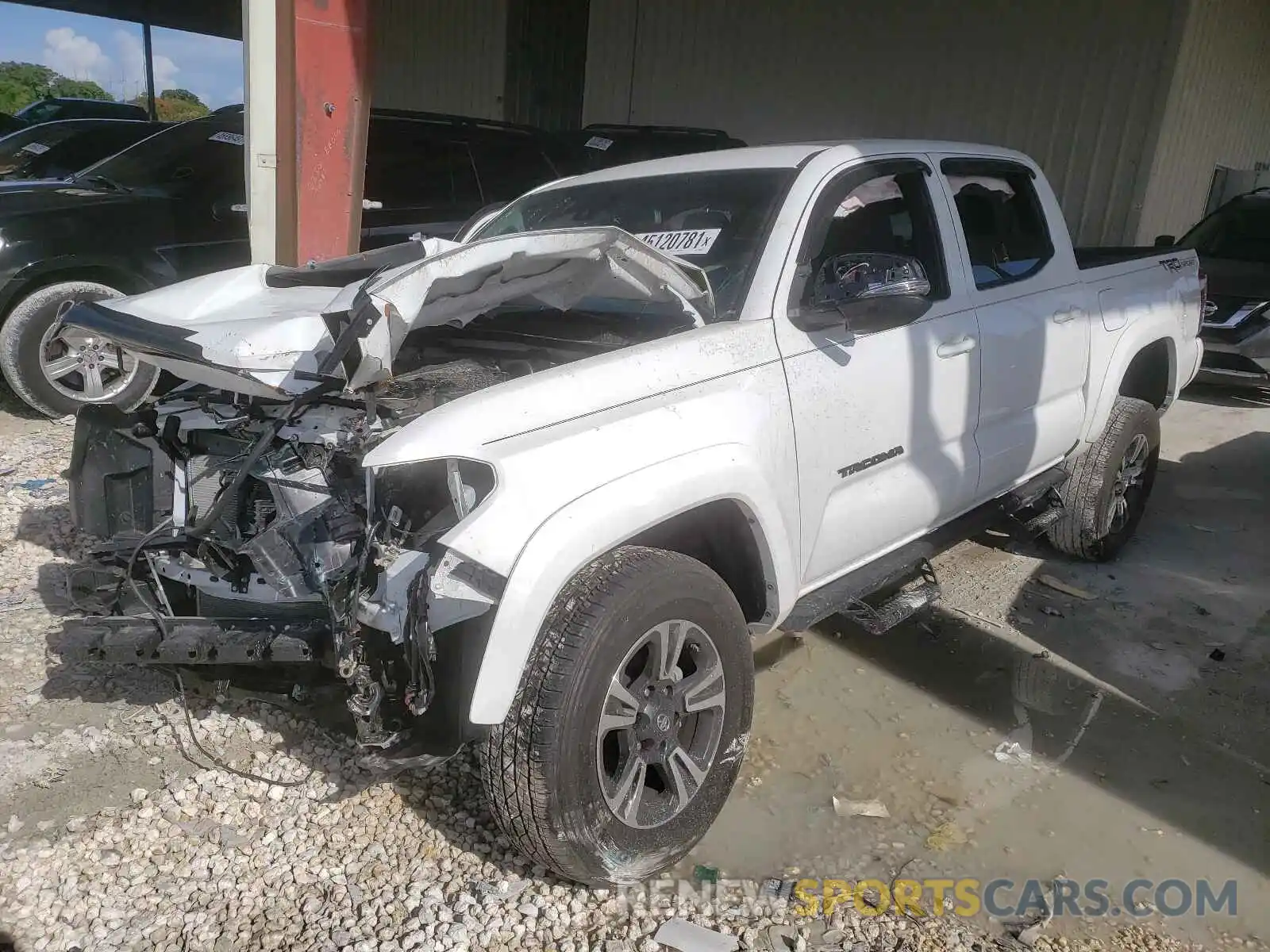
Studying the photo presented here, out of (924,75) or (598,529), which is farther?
(924,75)

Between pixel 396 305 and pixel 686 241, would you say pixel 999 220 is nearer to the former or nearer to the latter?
pixel 686 241

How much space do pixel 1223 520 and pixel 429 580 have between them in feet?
16.9

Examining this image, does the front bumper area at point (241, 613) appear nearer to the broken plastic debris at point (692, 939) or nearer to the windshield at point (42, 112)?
the broken plastic debris at point (692, 939)

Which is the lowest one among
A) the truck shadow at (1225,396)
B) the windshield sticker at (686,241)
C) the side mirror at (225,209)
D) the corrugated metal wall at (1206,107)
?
the truck shadow at (1225,396)

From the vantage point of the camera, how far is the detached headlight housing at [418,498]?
2.18 meters

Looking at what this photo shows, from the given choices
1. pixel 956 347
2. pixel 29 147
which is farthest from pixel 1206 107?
pixel 29 147

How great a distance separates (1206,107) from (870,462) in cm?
876

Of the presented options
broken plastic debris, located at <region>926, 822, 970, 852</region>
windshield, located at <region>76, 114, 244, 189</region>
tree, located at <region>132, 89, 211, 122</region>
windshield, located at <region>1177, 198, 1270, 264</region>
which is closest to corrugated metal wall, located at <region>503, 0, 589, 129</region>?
windshield, located at <region>76, 114, 244, 189</region>

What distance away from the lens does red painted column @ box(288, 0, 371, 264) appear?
544 centimetres

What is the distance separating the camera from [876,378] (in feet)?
9.76

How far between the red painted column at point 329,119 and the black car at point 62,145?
349cm

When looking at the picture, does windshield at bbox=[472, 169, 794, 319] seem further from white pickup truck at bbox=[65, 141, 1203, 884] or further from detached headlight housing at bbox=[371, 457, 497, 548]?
detached headlight housing at bbox=[371, 457, 497, 548]

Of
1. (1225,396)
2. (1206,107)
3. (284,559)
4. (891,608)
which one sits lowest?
(1225,396)

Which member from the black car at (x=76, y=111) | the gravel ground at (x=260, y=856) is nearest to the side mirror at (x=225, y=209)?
the gravel ground at (x=260, y=856)
